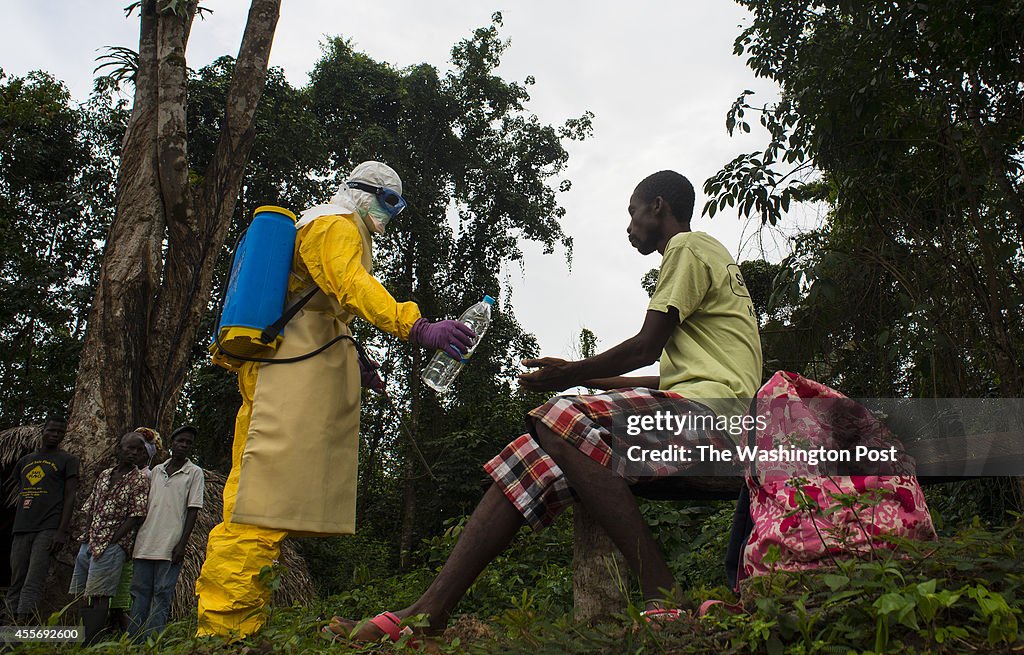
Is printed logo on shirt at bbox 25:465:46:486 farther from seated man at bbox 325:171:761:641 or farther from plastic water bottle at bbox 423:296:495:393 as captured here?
seated man at bbox 325:171:761:641

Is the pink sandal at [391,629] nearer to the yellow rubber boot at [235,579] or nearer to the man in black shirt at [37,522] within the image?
the yellow rubber boot at [235,579]

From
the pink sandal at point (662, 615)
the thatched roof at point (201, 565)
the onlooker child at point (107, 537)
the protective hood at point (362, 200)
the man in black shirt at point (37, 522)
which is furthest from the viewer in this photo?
the thatched roof at point (201, 565)

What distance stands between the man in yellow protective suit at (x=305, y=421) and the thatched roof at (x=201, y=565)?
357 centimetres

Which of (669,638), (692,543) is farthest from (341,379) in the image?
(692,543)

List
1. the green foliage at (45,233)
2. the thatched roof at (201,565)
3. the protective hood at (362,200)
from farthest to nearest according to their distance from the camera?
the green foliage at (45,233) < the thatched roof at (201,565) < the protective hood at (362,200)

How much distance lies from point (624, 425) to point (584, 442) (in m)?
0.15

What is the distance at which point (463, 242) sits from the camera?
16016mm

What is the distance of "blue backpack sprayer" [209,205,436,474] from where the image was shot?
310 centimetres

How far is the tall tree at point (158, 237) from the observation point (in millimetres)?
6879

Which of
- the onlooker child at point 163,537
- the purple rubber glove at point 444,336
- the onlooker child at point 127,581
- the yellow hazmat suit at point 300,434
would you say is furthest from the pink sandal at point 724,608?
the onlooker child at point 163,537

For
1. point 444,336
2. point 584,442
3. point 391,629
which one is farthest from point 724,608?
point 444,336

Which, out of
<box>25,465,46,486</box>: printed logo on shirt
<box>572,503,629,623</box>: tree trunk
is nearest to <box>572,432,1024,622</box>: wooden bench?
<box>572,503,629,623</box>: tree trunk

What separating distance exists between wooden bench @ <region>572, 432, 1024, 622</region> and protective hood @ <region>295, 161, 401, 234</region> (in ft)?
5.21

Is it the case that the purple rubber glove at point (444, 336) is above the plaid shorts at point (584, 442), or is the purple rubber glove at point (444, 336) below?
above
